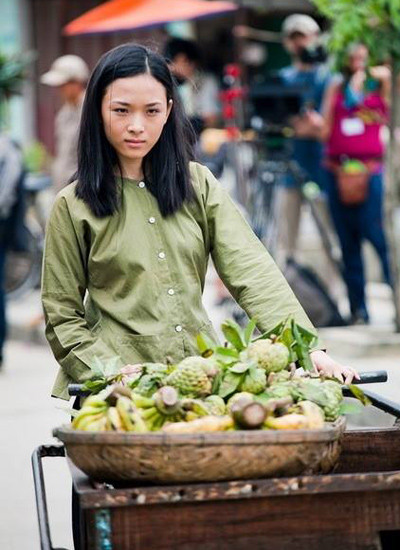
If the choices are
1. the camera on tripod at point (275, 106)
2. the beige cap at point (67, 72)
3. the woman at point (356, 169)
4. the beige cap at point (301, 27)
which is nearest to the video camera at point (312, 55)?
the beige cap at point (301, 27)

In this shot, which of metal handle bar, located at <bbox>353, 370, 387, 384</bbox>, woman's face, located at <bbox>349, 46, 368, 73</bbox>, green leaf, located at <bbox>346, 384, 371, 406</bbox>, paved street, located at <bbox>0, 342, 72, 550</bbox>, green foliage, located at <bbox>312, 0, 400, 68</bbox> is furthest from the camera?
woman's face, located at <bbox>349, 46, 368, 73</bbox>

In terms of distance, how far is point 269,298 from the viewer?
3.77m

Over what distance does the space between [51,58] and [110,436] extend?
16827mm

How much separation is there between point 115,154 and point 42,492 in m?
1.04

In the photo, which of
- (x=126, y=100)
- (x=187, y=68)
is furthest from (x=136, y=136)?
(x=187, y=68)

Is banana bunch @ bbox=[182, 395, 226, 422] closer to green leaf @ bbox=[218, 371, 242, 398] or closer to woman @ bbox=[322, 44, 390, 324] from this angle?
green leaf @ bbox=[218, 371, 242, 398]

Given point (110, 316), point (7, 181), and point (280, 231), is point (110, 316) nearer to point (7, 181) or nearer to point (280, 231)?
point (7, 181)

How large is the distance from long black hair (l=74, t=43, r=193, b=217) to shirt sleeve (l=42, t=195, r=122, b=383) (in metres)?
0.10

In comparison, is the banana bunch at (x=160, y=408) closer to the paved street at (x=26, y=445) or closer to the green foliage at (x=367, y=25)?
the paved street at (x=26, y=445)

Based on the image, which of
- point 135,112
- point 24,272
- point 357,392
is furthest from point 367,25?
point 357,392

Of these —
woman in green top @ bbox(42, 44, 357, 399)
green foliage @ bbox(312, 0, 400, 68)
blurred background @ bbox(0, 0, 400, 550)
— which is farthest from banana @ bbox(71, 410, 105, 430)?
green foliage @ bbox(312, 0, 400, 68)

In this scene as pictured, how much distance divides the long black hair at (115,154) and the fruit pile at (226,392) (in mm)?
587

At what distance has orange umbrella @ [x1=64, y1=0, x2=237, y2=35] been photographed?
12930 millimetres

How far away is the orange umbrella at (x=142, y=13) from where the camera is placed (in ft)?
42.4
